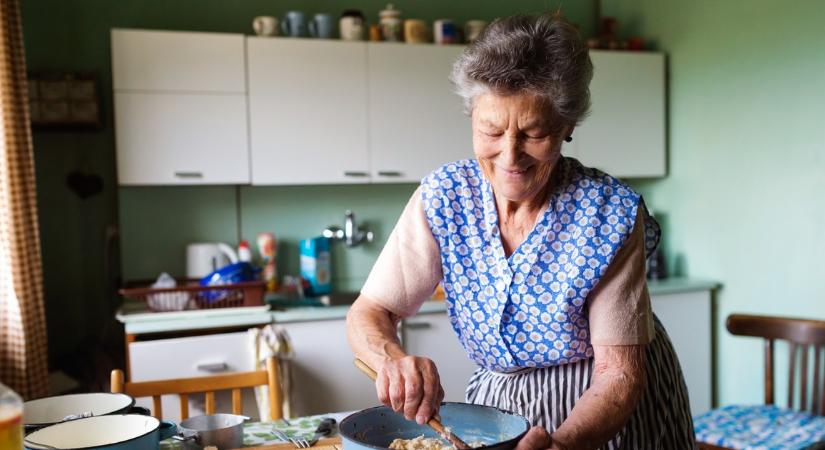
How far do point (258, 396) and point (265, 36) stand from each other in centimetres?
139

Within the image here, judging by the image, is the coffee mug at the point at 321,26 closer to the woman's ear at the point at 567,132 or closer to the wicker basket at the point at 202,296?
the wicker basket at the point at 202,296

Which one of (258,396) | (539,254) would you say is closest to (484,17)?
(258,396)

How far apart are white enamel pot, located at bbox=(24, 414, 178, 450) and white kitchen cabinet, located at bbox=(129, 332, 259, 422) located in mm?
1443

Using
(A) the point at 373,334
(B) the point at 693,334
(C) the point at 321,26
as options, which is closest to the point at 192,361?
(C) the point at 321,26

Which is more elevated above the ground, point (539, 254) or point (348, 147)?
point (348, 147)

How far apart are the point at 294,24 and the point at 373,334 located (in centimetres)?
209

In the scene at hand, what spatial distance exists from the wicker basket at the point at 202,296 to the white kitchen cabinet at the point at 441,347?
58 centimetres

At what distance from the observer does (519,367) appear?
4.47 feet

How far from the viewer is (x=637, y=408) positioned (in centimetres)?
133

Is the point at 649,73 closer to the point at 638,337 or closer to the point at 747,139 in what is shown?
the point at 747,139

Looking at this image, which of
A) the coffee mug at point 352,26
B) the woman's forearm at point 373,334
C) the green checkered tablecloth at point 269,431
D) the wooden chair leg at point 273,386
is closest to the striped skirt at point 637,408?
the woman's forearm at point 373,334

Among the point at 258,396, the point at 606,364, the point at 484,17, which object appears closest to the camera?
the point at 606,364

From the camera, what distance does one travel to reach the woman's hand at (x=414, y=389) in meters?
1.08

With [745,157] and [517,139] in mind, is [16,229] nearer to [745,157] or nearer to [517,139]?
[517,139]
